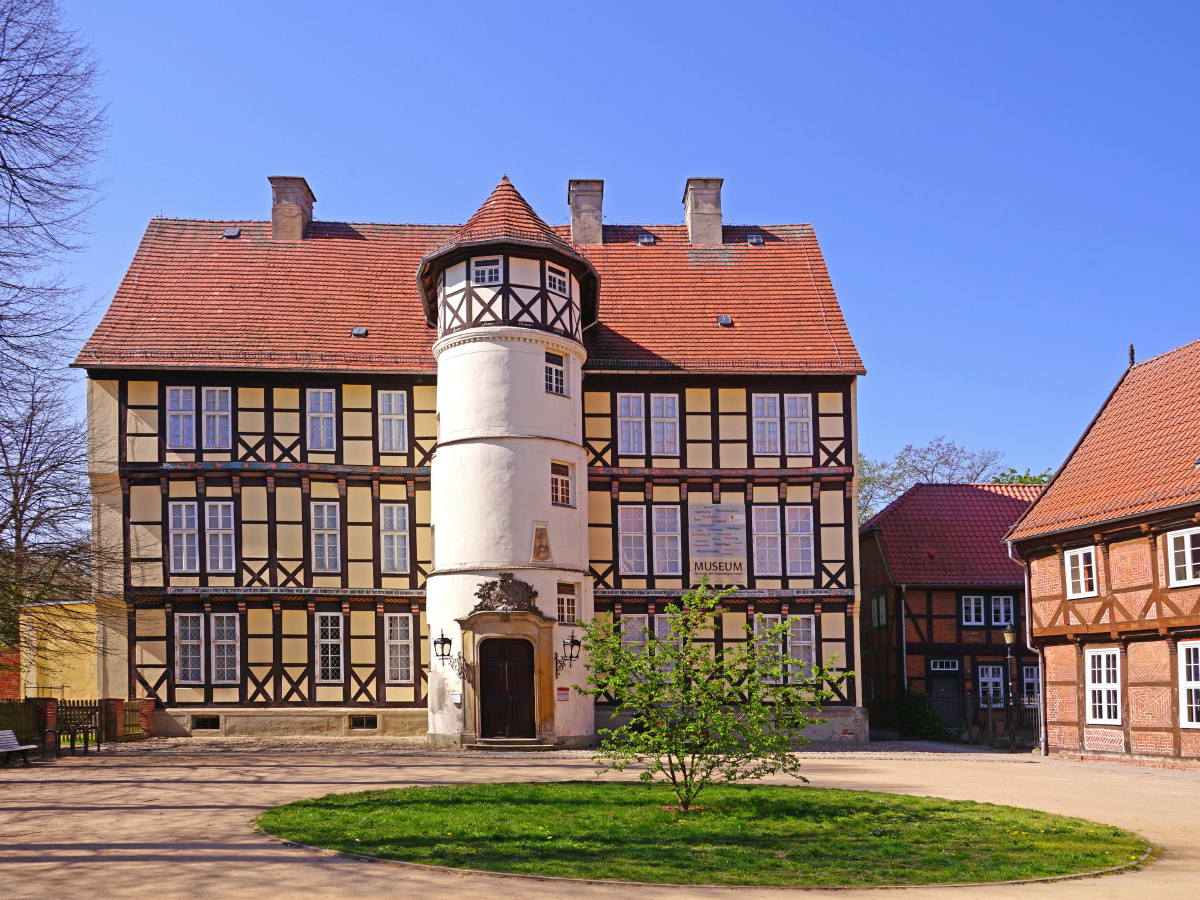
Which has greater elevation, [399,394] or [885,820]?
[399,394]

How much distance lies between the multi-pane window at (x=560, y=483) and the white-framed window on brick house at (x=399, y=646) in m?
5.38

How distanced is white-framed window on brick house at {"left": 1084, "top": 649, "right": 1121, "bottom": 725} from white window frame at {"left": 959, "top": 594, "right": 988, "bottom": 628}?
884 centimetres

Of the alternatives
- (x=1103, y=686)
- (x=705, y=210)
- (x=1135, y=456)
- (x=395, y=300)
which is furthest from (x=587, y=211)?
(x=1103, y=686)

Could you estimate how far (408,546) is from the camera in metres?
A: 30.2

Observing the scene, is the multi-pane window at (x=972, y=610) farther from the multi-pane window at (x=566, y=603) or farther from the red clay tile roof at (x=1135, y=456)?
the multi-pane window at (x=566, y=603)

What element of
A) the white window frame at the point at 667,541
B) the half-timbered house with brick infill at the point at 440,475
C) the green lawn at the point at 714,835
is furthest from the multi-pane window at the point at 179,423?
the green lawn at the point at 714,835

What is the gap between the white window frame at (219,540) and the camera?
2938 centimetres

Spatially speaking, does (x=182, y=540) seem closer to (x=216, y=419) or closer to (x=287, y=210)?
(x=216, y=419)

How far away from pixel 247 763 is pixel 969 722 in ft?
59.6

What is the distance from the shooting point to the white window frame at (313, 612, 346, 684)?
1160 inches

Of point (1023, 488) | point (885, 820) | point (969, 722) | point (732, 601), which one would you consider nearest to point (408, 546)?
point (732, 601)

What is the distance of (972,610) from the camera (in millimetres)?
34719

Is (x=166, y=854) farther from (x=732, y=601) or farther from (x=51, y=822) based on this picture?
(x=732, y=601)

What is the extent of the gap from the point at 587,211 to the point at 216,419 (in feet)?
41.7
